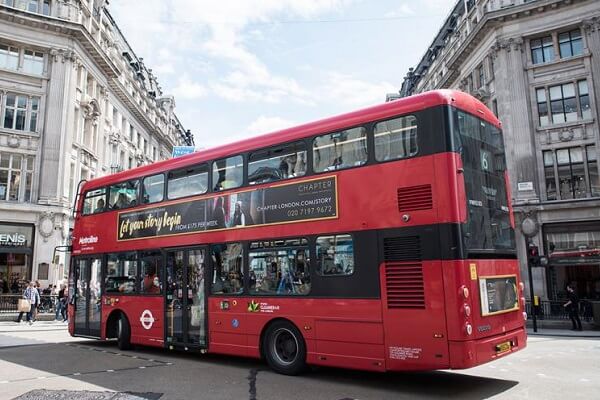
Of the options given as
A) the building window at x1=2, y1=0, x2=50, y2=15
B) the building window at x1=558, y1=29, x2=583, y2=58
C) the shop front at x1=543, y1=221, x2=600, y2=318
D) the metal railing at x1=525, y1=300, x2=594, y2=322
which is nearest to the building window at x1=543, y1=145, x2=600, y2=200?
the shop front at x1=543, y1=221, x2=600, y2=318

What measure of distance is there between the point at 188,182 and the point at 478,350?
6988 mm

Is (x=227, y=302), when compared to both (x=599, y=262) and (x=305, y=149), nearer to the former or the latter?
(x=305, y=149)

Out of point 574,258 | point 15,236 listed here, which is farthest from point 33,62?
point 574,258

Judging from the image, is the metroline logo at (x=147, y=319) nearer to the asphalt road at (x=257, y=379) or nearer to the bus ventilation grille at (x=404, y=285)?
the asphalt road at (x=257, y=379)

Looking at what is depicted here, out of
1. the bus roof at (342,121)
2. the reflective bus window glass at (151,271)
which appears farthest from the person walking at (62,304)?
the bus roof at (342,121)

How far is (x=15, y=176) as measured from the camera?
100ft

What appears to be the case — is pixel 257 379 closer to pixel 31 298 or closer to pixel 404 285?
pixel 404 285

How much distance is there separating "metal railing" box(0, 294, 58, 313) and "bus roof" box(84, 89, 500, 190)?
18.7m

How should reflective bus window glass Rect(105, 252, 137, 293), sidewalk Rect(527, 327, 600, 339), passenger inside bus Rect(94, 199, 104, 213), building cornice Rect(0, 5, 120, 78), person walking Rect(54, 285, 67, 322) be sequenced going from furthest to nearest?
building cornice Rect(0, 5, 120, 78) < person walking Rect(54, 285, 67, 322) < sidewalk Rect(527, 327, 600, 339) < passenger inside bus Rect(94, 199, 104, 213) < reflective bus window glass Rect(105, 252, 137, 293)

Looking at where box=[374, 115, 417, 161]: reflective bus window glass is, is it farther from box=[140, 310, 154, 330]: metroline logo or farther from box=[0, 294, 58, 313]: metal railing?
box=[0, 294, 58, 313]: metal railing

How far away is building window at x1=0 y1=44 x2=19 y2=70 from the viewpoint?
30.8 m

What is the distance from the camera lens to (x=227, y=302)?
1008cm

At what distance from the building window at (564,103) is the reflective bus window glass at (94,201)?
80.3ft

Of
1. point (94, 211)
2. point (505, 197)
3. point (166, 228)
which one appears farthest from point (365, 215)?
point (94, 211)
